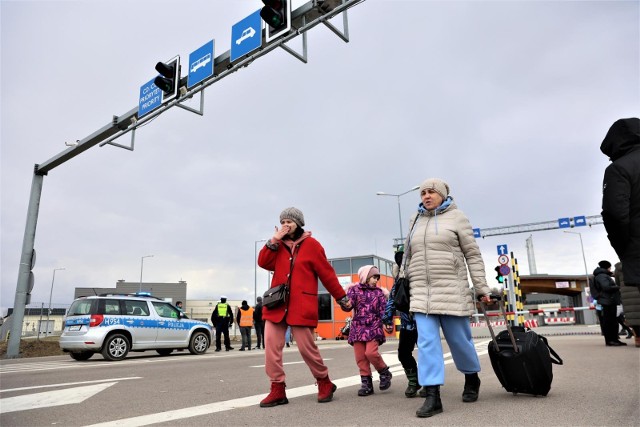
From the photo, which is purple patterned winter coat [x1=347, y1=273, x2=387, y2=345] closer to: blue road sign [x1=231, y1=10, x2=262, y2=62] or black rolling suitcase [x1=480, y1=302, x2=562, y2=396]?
black rolling suitcase [x1=480, y1=302, x2=562, y2=396]

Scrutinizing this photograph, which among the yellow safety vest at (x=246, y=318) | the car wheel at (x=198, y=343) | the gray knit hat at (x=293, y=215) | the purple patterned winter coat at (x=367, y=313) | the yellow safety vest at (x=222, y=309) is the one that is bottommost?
the car wheel at (x=198, y=343)

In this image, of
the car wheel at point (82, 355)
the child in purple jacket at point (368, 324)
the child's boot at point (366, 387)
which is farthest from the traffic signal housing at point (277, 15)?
the car wheel at point (82, 355)

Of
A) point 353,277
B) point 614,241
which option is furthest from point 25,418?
point 353,277

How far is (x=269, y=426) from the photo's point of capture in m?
3.70

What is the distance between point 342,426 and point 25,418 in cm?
283

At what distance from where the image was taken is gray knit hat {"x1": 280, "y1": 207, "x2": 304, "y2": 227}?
4.92 m

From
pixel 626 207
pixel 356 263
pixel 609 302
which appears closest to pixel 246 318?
pixel 609 302

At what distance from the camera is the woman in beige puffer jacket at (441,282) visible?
166 inches

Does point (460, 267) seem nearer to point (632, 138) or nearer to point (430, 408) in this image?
point (430, 408)

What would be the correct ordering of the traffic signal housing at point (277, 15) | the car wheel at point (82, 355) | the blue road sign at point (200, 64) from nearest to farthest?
the traffic signal housing at point (277, 15), the car wheel at point (82, 355), the blue road sign at point (200, 64)

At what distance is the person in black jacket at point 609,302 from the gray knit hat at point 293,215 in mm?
8794

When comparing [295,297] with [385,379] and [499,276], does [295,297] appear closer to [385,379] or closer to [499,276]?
[385,379]

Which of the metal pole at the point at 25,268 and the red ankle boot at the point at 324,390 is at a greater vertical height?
→ the metal pole at the point at 25,268

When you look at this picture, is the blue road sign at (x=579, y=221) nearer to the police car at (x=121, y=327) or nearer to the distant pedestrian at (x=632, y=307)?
the distant pedestrian at (x=632, y=307)
